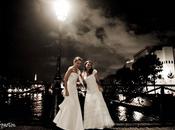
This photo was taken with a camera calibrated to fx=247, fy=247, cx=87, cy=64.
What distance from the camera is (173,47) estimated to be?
11119 centimetres

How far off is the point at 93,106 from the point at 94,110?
14 centimetres

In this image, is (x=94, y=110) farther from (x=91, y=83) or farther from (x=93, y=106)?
(x=91, y=83)

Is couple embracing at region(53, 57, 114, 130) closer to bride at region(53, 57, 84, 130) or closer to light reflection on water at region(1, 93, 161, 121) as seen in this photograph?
bride at region(53, 57, 84, 130)

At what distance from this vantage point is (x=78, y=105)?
7.83m

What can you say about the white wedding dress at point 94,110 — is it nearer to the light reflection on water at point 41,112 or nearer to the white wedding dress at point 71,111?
the white wedding dress at point 71,111

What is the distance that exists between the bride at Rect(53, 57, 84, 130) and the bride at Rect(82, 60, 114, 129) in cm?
55

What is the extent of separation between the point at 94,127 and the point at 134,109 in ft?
37.9

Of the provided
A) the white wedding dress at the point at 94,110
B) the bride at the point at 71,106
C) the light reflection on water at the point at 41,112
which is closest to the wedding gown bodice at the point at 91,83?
the white wedding dress at the point at 94,110

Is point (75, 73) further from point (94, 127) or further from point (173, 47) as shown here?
point (173, 47)

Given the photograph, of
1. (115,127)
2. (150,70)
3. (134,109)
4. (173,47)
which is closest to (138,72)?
(150,70)

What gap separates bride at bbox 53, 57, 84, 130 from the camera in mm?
7676

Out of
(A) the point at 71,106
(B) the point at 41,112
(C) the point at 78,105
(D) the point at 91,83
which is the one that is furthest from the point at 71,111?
(B) the point at 41,112

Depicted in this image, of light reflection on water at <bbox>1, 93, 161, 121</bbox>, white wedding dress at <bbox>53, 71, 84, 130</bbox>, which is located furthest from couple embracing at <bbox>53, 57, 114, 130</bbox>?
light reflection on water at <bbox>1, 93, 161, 121</bbox>

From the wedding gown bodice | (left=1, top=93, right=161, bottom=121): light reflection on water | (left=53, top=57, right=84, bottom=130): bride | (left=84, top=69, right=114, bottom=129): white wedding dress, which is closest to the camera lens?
(left=53, top=57, right=84, bottom=130): bride
